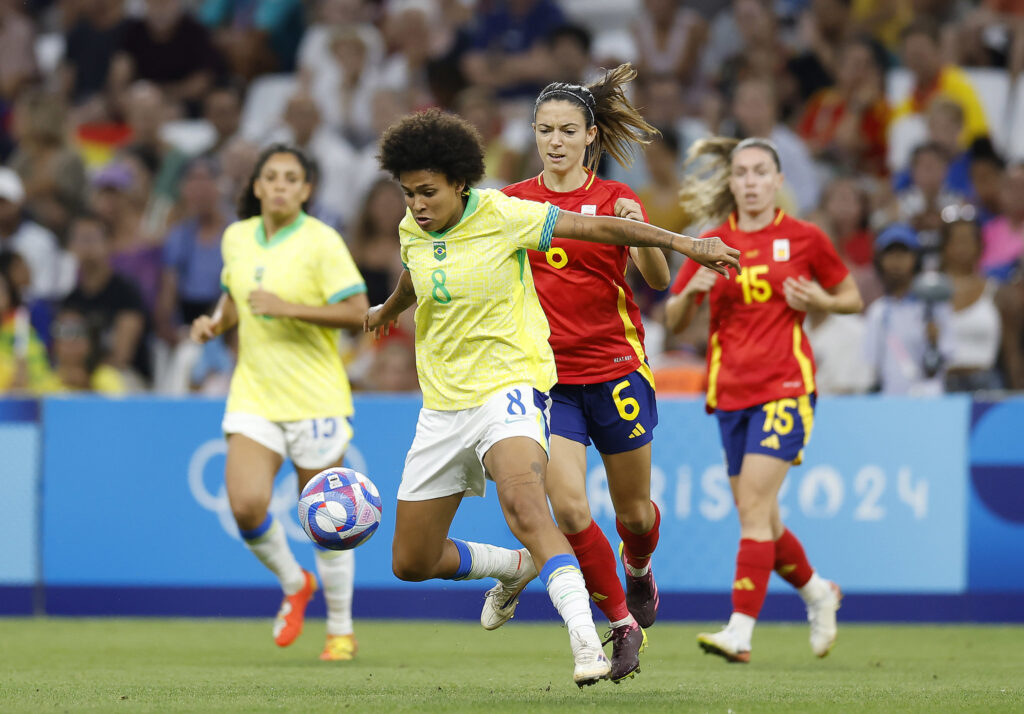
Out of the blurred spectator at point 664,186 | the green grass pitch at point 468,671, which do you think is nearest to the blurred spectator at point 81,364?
the green grass pitch at point 468,671

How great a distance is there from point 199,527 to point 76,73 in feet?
27.3

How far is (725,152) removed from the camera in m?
9.09

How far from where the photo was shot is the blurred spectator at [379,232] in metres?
13.6

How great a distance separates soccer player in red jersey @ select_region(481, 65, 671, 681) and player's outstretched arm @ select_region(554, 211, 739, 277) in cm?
79

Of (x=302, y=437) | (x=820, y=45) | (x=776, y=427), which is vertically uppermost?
(x=820, y=45)

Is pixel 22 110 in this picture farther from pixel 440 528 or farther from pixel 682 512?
pixel 440 528

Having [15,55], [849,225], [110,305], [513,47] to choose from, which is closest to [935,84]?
[849,225]

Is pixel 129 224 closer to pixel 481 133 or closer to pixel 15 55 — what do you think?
pixel 15 55

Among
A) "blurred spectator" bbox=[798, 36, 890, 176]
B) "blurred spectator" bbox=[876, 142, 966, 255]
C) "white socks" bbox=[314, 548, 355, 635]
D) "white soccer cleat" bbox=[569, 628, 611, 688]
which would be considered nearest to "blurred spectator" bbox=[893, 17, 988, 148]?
"blurred spectator" bbox=[798, 36, 890, 176]

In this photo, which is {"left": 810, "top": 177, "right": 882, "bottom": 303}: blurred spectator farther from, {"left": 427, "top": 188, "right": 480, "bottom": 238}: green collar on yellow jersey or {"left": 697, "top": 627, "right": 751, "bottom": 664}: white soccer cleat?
{"left": 427, "top": 188, "right": 480, "bottom": 238}: green collar on yellow jersey

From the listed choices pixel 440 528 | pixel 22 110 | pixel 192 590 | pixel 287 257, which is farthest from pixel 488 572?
pixel 22 110

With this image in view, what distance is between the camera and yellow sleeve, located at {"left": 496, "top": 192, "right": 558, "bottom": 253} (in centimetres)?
639

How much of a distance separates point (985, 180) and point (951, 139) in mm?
485

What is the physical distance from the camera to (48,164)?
1590cm
